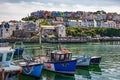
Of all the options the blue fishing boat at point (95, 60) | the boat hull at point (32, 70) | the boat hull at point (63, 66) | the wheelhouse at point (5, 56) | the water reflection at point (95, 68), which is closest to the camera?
the wheelhouse at point (5, 56)

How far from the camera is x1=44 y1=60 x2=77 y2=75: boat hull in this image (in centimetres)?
3891

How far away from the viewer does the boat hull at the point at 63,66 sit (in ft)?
128

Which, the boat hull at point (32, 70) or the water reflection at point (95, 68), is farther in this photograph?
the water reflection at point (95, 68)

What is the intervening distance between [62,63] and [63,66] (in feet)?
1.23

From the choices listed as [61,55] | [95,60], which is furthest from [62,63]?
[95,60]

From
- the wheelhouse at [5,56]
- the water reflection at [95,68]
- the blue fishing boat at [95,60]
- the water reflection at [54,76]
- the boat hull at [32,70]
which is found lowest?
the water reflection at [95,68]

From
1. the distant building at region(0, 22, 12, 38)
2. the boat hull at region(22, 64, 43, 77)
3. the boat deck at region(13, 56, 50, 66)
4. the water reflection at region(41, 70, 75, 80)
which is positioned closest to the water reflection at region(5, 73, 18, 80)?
the boat hull at region(22, 64, 43, 77)

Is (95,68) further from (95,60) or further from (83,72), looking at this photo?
(83,72)

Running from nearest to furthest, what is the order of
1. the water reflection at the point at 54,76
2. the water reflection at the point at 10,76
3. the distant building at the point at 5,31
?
1. the water reflection at the point at 10,76
2. the water reflection at the point at 54,76
3. the distant building at the point at 5,31

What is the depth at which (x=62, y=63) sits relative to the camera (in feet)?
128

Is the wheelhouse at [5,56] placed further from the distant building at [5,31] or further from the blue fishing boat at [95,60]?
the distant building at [5,31]

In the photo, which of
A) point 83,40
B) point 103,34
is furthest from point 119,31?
point 83,40

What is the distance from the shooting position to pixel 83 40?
492 ft

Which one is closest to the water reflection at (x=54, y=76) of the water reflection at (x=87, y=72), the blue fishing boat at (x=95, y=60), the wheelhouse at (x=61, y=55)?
the water reflection at (x=87, y=72)
